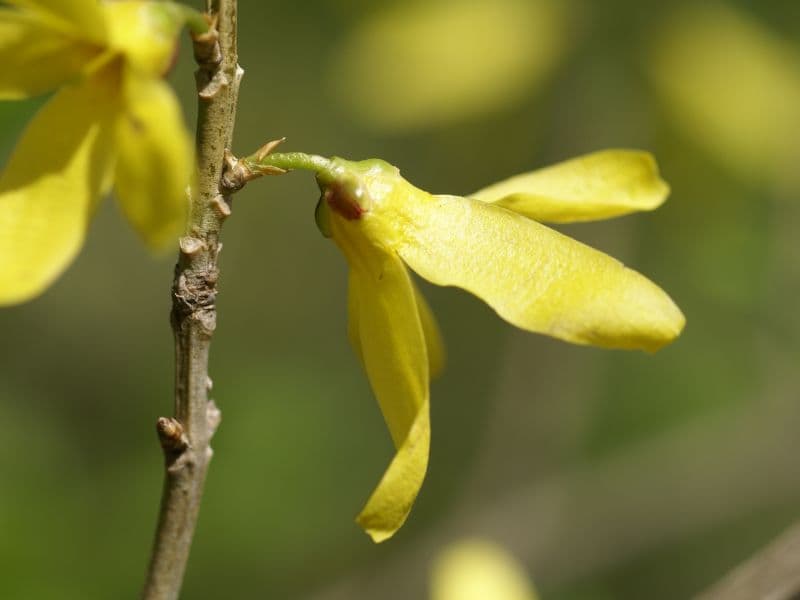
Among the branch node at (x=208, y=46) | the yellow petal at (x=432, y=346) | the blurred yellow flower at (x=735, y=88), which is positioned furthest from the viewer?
the blurred yellow flower at (x=735, y=88)

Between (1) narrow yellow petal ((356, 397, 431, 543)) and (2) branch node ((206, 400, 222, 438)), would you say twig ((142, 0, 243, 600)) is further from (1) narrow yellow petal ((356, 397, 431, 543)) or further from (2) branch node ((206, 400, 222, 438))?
(1) narrow yellow petal ((356, 397, 431, 543))

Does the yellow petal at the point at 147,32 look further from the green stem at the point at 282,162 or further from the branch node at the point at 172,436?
the branch node at the point at 172,436

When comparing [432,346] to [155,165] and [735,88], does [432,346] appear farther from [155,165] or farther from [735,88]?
[735,88]

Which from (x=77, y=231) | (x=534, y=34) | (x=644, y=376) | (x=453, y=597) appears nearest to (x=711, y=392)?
(x=644, y=376)

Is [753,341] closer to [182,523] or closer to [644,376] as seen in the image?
[644,376]

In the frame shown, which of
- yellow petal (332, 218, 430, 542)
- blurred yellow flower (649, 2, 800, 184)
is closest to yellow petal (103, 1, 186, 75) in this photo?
yellow petal (332, 218, 430, 542)

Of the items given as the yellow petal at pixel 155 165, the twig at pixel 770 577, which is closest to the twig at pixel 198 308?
the yellow petal at pixel 155 165
